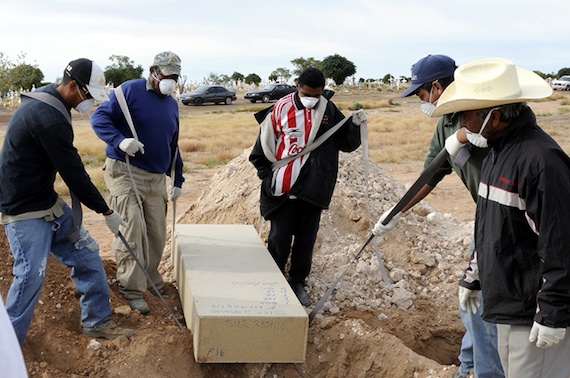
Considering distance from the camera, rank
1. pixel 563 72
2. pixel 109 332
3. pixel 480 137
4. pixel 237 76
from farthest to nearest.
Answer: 1. pixel 237 76
2. pixel 563 72
3. pixel 109 332
4. pixel 480 137

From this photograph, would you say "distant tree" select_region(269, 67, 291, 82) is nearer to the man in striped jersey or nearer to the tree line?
the tree line

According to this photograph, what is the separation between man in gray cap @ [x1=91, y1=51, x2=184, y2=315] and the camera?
458 centimetres

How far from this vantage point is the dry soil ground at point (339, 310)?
162 inches

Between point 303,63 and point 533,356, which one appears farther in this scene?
point 303,63

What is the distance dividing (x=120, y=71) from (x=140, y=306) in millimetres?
36310

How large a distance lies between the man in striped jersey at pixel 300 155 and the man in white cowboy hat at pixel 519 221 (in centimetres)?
177

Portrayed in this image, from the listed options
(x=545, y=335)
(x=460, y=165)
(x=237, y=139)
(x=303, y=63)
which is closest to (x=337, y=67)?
(x=303, y=63)

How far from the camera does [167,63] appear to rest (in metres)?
4.58

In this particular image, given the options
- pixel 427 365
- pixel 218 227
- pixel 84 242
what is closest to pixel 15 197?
pixel 84 242

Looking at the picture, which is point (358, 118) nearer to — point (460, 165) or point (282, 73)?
point (460, 165)

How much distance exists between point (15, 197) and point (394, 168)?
1126 cm

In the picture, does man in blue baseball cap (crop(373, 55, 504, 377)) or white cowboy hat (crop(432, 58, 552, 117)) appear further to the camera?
man in blue baseball cap (crop(373, 55, 504, 377))

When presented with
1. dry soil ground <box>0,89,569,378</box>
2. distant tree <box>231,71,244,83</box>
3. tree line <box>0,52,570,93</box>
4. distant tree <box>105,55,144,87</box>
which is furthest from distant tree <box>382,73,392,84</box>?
dry soil ground <box>0,89,569,378</box>

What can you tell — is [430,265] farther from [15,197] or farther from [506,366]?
[15,197]
